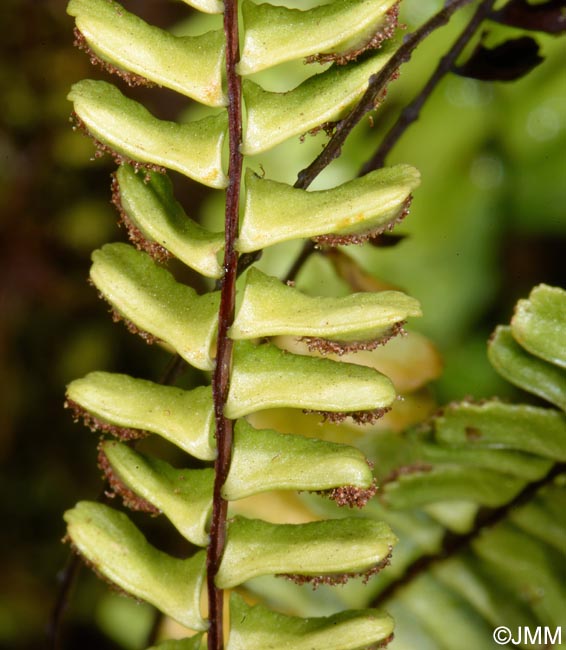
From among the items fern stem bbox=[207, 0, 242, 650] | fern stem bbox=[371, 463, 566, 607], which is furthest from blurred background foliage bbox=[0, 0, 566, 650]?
fern stem bbox=[207, 0, 242, 650]

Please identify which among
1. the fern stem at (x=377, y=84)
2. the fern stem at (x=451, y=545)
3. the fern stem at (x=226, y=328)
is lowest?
the fern stem at (x=451, y=545)

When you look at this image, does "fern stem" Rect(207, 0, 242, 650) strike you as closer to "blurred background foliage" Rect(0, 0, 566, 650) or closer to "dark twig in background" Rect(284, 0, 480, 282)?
"dark twig in background" Rect(284, 0, 480, 282)

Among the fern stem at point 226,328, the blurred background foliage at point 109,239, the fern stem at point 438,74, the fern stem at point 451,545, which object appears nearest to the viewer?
the fern stem at point 226,328

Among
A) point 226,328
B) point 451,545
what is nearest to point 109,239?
point 451,545

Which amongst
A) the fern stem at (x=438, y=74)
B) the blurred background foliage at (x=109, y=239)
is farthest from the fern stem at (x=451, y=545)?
the fern stem at (x=438, y=74)

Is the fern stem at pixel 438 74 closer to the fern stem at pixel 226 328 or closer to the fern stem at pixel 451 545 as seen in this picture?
the fern stem at pixel 226 328

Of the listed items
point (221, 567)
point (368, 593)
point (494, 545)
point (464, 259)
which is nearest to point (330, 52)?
point (221, 567)

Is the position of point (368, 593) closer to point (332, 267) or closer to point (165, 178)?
point (332, 267)
